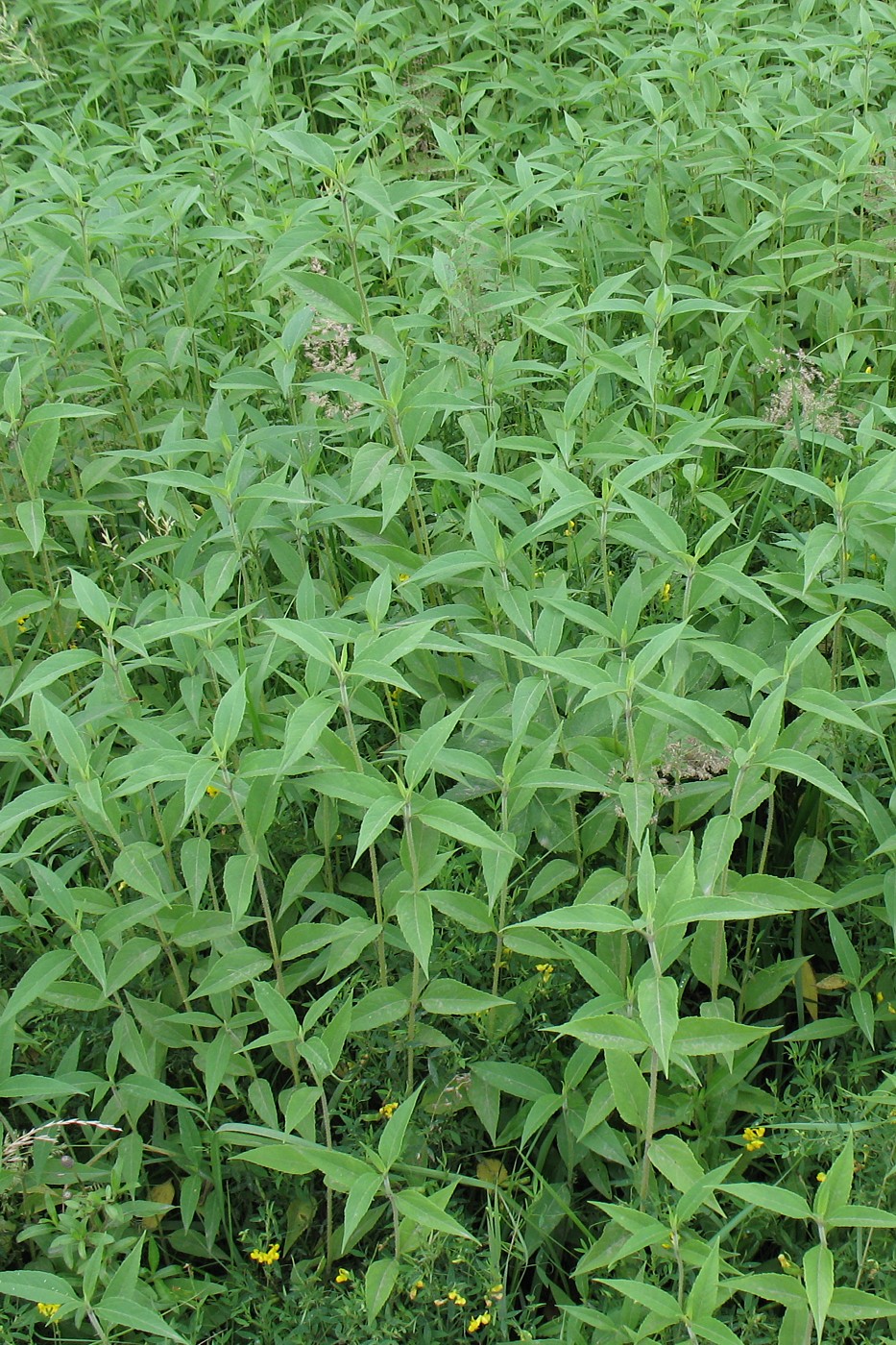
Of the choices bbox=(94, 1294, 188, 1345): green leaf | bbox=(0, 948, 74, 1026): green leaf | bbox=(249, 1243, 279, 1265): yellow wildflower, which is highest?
bbox=(0, 948, 74, 1026): green leaf

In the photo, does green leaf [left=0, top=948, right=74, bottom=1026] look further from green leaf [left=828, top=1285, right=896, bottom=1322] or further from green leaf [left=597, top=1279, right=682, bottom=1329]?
green leaf [left=828, top=1285, right=896, bottom=1322]

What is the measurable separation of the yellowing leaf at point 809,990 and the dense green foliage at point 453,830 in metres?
0.01

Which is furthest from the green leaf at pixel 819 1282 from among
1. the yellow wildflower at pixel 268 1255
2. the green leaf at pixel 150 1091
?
the green leaf at pixel 150 1091

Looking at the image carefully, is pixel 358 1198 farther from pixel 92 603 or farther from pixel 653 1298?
pixel 92 603

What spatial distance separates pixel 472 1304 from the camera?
1.83 m

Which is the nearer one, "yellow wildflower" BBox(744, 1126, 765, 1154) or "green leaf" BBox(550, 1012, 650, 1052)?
"green leaf" BBox(550, 1012, 650, 1052)

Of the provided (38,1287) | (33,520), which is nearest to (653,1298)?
(38,1287)

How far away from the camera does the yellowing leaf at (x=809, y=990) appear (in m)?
2.15

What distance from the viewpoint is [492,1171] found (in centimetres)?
205

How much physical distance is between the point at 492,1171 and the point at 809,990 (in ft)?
2.06

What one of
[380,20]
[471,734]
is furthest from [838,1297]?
[380,20]

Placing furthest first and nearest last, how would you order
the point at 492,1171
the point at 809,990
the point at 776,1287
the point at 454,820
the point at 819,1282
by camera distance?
the point at 809,990
the point at 492,1171
the point at 454,820
the point at 776,1287
the point at 819,1282

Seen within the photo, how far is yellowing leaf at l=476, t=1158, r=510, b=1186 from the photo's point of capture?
2.01 meters

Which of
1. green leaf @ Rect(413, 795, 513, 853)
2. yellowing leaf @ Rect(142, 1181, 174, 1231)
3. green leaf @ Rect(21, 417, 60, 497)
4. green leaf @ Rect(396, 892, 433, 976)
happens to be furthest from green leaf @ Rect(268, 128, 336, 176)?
yellowing leaf @ Rect(142, 1181, 174, 1231)
